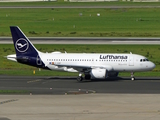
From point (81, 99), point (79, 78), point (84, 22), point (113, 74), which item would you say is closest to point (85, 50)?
point (113, 74)

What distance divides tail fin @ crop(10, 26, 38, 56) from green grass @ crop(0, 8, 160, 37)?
4663 centimetres

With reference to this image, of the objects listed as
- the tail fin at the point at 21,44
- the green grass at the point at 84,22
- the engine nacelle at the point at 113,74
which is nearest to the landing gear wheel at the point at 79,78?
the engine nacelle at the point at 113,74

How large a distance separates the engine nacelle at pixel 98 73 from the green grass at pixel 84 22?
162 ft

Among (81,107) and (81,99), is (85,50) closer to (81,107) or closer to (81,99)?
(81,99)

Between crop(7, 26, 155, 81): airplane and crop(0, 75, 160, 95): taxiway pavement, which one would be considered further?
crop(7, 26, 155, 81): airplane

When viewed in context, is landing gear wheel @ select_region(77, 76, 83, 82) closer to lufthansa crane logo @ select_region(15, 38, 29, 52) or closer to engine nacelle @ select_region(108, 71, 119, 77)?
engine nacelle @ select_region(108, 71, 119, 77)

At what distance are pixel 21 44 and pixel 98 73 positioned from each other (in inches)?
464

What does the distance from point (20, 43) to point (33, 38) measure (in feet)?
134

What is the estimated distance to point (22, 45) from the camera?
5816 centimetres

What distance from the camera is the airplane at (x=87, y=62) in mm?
55281

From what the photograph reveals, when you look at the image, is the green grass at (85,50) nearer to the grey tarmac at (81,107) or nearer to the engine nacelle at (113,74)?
the engine nacelle at (113,74)

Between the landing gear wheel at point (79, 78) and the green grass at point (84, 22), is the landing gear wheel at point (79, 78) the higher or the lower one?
the lower one

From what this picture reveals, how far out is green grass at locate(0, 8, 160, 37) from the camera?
108000 mm

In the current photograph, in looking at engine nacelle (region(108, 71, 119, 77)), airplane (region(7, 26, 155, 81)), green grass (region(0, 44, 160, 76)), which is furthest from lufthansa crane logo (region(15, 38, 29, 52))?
engine nacelle (region(108, 71, 119, 77))
